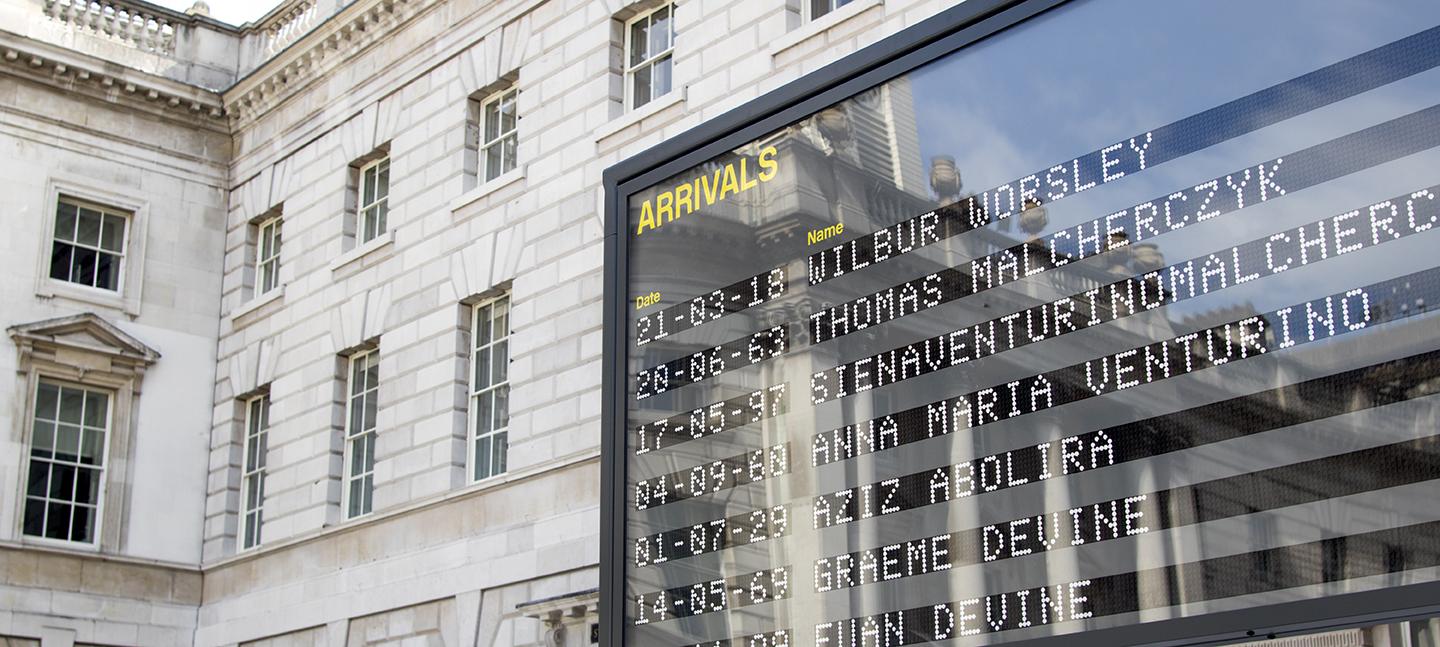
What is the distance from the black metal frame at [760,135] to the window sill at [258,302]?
12819 millimetres

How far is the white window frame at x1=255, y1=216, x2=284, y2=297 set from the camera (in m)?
23.0

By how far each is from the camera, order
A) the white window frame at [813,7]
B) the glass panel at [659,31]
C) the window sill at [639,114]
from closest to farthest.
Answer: the white window frame at [813,7]
the window sill at [639,114]
the glass panel at [659,31]

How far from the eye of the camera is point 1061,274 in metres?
7.57

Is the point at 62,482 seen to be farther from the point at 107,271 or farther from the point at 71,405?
the point at 107,271

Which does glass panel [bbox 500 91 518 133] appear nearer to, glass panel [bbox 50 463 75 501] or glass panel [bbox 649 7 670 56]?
glass panel [bbox 649 7 670 56]

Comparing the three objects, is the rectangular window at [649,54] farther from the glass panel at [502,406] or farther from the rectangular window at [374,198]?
the rectangular window at [374,198]

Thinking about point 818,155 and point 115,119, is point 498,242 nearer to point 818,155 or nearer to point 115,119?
point 115,119

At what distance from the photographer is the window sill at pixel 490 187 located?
18219mm

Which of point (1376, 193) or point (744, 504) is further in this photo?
point (744, 504)

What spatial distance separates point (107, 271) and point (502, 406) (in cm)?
789

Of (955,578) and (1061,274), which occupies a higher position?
(1061,274)

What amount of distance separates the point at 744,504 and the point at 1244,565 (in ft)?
9.51

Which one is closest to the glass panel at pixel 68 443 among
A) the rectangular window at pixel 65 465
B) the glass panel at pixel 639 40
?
the rectangular window at pixel 65 465

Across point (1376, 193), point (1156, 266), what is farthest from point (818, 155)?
point (1376, 193)
